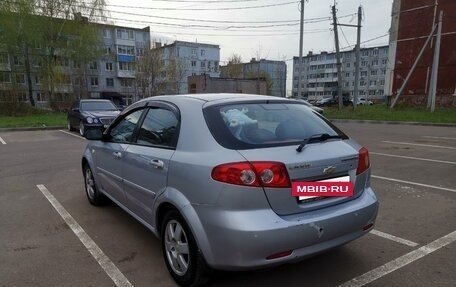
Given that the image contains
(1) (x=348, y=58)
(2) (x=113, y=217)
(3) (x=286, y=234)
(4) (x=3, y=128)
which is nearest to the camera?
(3) (x=286, y=234)

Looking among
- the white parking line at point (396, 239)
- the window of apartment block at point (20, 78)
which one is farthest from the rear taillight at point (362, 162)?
the window of apartment block at point (20, 78)

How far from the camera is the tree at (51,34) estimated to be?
105 feet

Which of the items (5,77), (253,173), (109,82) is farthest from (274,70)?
(253,173)

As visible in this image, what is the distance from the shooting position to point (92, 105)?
16203 mm

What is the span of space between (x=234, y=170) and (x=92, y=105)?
14888 mm

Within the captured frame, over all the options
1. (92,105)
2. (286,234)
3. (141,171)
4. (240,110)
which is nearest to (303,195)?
(286,234)

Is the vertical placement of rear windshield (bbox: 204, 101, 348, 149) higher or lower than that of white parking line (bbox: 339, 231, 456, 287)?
higher

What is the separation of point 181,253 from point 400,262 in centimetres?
199

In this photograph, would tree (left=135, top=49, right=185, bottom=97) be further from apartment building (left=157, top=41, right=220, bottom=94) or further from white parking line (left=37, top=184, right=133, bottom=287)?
white parking line (left=37, top=184, right=133, bottom=287)

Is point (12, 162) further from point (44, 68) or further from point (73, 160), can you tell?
point (44, 68)

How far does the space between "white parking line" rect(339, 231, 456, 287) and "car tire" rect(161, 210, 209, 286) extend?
117 centimetres

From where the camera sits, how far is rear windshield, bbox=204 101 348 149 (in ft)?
9.49

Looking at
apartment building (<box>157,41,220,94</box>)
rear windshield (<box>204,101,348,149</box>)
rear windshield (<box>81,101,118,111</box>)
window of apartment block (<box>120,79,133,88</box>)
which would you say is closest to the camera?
rear windshield (<box>204,101,348,149</box>)

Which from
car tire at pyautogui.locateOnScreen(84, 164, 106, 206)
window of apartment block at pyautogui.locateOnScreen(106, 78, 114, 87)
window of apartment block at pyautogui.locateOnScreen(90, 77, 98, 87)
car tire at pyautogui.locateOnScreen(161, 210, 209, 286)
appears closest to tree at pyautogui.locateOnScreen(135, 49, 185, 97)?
window of apartment block at pyautogui.locateOnScreen(106, 78, 114, 87)
